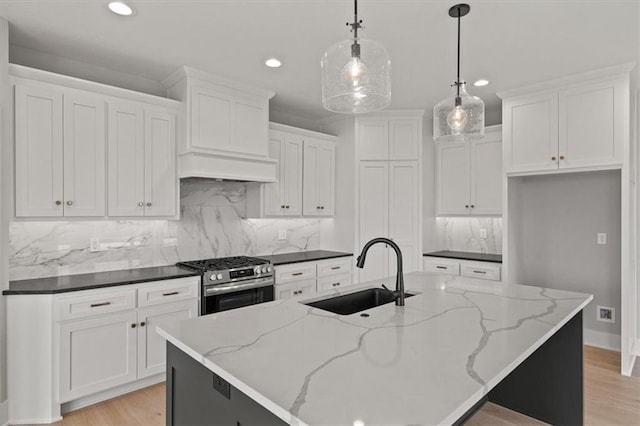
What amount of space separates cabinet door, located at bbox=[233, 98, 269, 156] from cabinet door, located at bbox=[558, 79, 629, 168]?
281 cm

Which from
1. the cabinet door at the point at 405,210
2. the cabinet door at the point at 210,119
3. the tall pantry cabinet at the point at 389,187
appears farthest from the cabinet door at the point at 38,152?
the cabinet door at the point at 405,210

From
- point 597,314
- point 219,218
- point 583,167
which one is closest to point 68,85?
point 219,218

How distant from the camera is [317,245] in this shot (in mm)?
4945

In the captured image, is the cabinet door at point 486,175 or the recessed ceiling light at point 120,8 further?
the cabinet door at point 486,175

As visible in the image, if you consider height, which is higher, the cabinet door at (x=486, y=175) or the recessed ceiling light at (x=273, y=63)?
the recessed ceiling light at (x=273, y=63)

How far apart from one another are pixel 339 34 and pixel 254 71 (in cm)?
96

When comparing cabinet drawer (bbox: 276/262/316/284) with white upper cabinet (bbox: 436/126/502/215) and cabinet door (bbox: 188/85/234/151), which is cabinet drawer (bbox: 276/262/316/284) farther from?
white upper cabinet (bbox: 436/126/502/215)

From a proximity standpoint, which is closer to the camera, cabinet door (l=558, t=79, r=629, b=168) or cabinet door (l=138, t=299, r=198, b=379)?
cabinet door (l=138, t=299, r=198, b=379)

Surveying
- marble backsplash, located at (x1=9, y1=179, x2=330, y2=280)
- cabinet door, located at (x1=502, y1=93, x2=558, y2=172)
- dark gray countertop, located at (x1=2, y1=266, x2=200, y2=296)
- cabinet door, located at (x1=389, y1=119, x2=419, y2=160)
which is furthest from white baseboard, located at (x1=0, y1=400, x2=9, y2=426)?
cabinet door, located at (x1=502, y1=93, x2=558, y2=172)

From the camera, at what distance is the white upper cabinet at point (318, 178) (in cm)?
446

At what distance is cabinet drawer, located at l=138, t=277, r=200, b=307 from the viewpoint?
113 inches

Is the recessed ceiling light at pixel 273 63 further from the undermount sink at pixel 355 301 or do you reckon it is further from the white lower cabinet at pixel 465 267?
the white lower cabinet at pixel 465 267

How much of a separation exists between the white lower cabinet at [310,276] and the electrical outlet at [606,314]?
2.58 metres

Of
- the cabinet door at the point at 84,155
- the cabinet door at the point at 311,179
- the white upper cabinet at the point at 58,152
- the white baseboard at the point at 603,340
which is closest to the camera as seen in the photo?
the white upper cabinet at the point at 58,152
